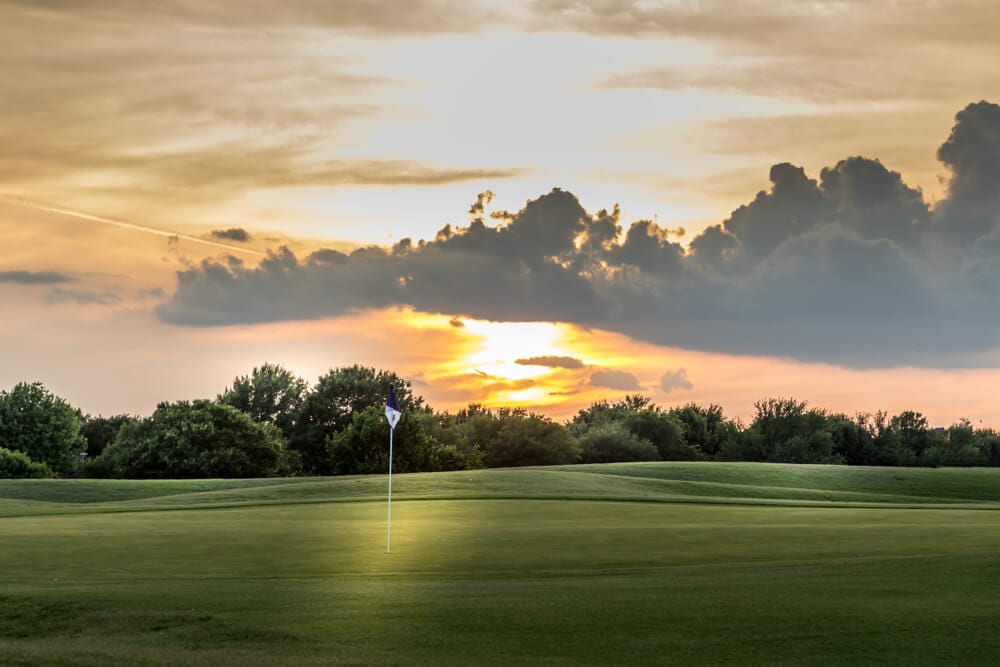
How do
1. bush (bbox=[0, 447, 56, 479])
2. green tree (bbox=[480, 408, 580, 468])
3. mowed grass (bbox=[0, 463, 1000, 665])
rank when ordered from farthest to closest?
1. green tree (bbox=[480, 408, 580, 468])
2. bush (bbox=[0, 447, 56, 479])
3. mowed grass (bbox=[0, 463, 1000, 665])

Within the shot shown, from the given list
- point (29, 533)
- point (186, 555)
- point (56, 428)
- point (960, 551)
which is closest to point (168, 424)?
point (56, 428)

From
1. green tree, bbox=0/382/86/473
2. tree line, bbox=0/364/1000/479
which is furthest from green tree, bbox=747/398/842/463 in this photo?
green tree, bbox=0/382/86/473

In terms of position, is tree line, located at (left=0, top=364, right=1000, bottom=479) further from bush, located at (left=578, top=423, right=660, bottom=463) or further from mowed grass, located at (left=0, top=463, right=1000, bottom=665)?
mowed grass, located at (left=0, top=463, right=1000, bottom=665)

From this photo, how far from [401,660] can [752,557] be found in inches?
534

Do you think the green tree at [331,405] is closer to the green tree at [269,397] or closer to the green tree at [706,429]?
the green tree at [269,397]

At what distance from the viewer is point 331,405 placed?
130 meters

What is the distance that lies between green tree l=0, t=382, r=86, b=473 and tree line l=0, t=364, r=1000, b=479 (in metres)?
0.11

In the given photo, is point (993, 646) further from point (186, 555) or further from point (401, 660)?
point (186, 555)

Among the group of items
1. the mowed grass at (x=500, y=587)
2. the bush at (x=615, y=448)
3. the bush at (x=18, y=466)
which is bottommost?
the mowed grass at (x=500, y=587)

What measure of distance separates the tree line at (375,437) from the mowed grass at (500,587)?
59.8 meters

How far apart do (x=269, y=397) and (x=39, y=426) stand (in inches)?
1130

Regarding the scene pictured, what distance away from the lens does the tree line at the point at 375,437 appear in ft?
338

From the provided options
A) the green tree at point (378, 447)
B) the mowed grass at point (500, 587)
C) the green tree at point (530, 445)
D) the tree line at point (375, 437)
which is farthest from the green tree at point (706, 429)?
the mowed grass at point (500, 587)

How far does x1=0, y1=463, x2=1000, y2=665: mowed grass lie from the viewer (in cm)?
1503
